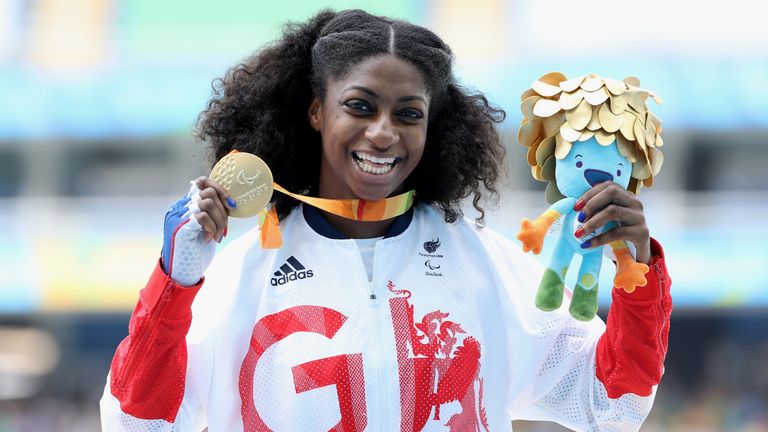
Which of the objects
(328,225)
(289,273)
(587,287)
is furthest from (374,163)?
(587,287)

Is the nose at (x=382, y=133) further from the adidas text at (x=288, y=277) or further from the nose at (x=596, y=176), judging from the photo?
the nose at (x=596, y=176)

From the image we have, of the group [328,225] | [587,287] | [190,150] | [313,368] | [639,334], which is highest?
[190,150]

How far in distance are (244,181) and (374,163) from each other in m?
0.38

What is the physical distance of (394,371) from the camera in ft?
10.9

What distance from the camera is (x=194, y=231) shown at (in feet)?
10.1

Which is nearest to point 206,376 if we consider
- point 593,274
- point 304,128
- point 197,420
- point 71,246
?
point 197,420

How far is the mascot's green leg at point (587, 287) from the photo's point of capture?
10.4 ft

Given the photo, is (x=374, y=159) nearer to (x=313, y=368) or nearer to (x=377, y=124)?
(x=377, y=124)

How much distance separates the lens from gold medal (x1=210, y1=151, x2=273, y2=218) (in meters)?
3.17

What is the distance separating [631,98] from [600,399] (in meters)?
0.86

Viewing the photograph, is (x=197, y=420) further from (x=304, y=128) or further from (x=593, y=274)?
(x=593, y=274)

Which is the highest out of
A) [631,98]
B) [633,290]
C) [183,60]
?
[183,60]

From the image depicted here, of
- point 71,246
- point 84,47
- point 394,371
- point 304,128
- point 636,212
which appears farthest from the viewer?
point 84,47

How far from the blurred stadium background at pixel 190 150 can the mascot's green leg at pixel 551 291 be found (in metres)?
9.70
